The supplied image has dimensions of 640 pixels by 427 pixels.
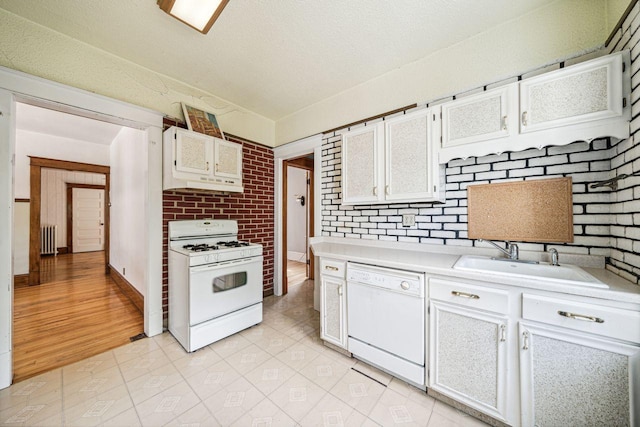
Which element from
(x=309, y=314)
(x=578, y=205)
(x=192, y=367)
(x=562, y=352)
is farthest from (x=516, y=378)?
(x=192, y=367)

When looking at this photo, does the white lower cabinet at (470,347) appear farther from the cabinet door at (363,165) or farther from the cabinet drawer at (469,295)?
the cabinet door at (363,165)

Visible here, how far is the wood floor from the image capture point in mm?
2052

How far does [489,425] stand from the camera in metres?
1.40

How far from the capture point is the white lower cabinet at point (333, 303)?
203 centimetres

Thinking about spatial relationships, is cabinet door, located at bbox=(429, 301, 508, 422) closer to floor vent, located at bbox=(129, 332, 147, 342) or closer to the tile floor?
the tile floor

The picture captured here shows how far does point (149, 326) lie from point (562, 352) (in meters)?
3.29

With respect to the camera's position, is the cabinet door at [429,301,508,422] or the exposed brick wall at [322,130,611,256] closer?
the cabinet door at [429,301,508,422]

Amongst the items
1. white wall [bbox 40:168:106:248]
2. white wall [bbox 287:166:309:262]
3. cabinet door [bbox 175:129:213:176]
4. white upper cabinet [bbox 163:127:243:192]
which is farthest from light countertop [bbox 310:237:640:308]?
white wall [bbox 40:168:106:248]

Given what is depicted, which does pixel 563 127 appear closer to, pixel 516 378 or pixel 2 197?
pixel 516 378

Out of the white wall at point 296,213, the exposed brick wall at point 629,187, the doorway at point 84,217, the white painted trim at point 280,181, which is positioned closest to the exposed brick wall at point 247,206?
the white painted trim at point 280,181

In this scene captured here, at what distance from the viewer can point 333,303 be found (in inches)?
83.1

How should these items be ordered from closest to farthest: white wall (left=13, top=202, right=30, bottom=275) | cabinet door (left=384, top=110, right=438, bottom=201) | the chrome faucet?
the chrome faucet < cabinet door (left=384, top=110, right=438, bottom=201) < white wall (left=13, top=202, right=30, bottom=275)

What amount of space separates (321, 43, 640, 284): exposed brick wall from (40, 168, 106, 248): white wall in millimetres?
8321

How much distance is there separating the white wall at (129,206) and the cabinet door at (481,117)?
114 inches
